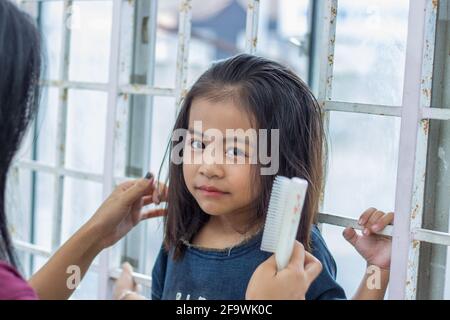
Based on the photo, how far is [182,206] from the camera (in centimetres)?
111

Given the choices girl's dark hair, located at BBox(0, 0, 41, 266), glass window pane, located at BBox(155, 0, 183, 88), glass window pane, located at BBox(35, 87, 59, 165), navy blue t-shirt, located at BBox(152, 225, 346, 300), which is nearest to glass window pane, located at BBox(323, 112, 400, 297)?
navy blue t-shirt, located at BBox(152, 225, 346, 300)

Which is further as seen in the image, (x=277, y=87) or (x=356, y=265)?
(x=356, y=265)

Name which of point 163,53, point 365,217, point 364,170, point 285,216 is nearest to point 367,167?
point 364,170

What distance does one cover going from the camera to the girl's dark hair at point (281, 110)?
0.97m

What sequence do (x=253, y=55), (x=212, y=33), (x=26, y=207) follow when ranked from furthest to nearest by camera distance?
(x=212, y=33), (x=26, y=207), (x=253, y=55)

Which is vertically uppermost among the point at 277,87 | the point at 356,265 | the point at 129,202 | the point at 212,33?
the point at 212,33

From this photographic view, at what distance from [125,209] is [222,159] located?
11.2 inches

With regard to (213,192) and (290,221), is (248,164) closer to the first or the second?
(213,192)

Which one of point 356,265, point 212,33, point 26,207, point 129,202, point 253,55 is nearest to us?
point 253,55

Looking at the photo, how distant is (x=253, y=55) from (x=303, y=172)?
0.63 ft

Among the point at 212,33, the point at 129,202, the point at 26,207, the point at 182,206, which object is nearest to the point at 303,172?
the point at 182,206

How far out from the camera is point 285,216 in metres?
0.79

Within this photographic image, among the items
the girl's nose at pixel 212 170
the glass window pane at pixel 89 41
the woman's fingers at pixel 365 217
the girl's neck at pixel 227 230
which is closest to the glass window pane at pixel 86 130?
the glass window pane at pixel 89 41
